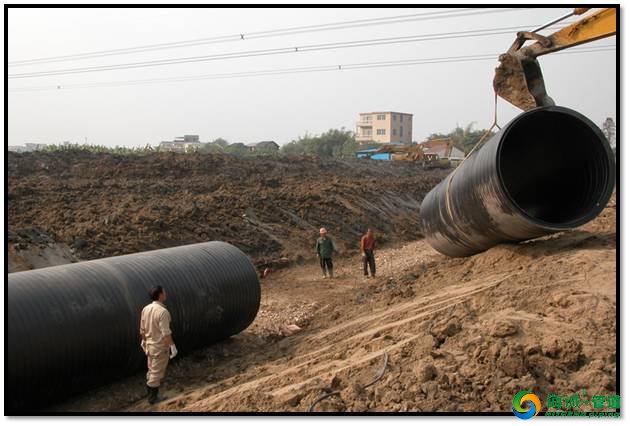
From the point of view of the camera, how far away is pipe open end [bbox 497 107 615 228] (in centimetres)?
817

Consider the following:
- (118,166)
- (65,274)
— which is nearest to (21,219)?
(65,274)

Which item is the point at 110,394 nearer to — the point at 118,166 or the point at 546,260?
the point at 546,260

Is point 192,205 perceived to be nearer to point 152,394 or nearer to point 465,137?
point 152,394

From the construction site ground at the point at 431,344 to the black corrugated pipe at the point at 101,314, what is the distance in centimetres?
40

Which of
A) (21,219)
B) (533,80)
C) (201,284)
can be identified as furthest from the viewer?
(21,219)

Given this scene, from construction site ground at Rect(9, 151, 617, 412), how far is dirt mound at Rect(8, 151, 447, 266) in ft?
7.58

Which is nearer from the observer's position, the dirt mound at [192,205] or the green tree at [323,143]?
the dirt mound at [192,205]

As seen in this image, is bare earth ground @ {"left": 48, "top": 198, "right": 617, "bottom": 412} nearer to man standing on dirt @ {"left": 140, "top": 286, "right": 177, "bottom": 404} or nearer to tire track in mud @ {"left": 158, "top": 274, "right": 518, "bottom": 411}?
tire track in mud @ {"left": 158, "top": 274, "right": 518, "bottom": 411}

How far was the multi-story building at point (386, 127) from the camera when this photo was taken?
337ft

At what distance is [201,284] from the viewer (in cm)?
755

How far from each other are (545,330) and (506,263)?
10.3 feet

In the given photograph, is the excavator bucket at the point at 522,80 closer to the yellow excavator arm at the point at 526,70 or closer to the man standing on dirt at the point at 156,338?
the yellow excavator arm at the point at 526,70

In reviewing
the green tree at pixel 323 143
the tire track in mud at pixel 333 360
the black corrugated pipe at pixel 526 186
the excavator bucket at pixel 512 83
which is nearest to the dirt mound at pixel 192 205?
the black corrugated pipe at pixel 526 186

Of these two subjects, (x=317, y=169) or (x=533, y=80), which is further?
(x=317, y=169)
